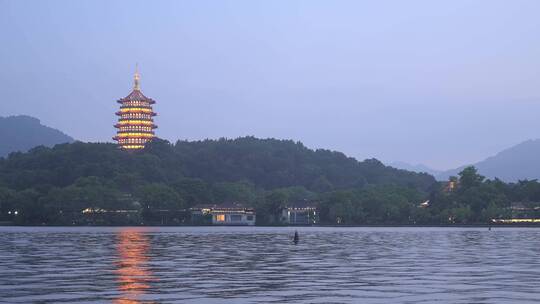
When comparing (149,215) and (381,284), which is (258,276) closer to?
(381,284)

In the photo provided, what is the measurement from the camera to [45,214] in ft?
572

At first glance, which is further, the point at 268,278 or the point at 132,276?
the point at 132,276

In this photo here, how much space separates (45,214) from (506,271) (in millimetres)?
145516

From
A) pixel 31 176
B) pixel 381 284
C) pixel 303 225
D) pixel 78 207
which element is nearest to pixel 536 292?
pixel 381 284

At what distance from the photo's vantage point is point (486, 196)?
184m

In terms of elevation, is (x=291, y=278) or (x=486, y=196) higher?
(x=486, y=196)

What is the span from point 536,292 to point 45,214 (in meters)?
154

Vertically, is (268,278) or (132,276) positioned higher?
(132,276)

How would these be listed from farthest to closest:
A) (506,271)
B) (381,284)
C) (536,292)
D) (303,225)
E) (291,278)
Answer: (303,225), (506,271), (291,278), (381,284), (536,292)

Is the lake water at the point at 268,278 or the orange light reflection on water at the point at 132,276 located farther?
the orange light reflection on water at the point at 132,276

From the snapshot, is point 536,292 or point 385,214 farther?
point 385,214

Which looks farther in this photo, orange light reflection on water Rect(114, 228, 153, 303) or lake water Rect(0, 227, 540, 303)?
orange light reflection on water Rect(114, 228, 153, 303)

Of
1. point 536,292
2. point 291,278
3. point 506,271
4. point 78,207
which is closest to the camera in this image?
point 536,292

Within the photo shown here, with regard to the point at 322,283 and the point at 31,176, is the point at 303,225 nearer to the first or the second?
the point at 31,176
